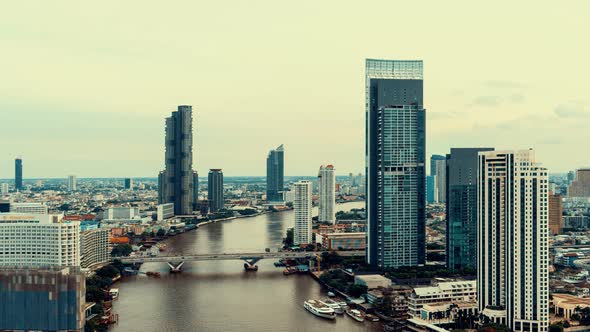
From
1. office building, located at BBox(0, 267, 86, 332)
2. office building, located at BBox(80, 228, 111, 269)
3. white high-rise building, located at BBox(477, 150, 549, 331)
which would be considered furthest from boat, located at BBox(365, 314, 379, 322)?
office building, located at BBox(80, 228, 111, 269)

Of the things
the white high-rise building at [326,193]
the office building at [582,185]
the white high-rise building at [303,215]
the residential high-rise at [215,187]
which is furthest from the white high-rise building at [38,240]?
the office building at [582,185]

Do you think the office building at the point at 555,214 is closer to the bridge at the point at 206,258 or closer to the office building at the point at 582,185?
the bridge at the point at 206,258

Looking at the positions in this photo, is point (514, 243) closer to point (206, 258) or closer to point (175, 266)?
point (206, 258)

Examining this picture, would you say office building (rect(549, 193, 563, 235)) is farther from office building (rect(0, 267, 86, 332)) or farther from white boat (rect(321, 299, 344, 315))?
office building (rect(0, 267, 86, 332))

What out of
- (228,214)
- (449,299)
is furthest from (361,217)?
(449,299)

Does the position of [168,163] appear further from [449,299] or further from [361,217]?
[449,299]
